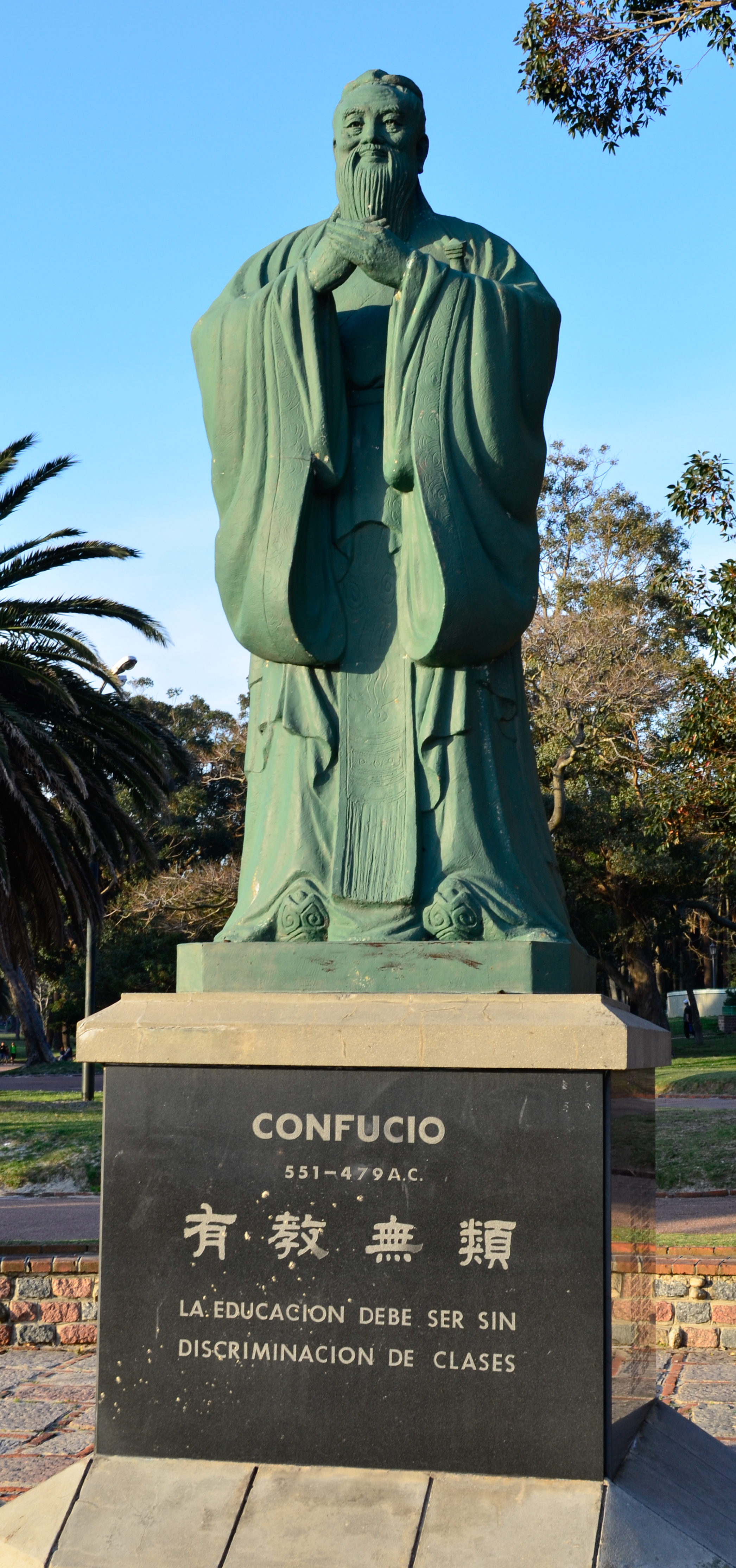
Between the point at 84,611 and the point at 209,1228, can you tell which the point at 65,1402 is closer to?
the point at 209,1228

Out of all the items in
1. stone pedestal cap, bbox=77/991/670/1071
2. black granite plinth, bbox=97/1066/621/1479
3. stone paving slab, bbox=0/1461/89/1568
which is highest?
stone pedestal cap, bbox=77/991/670/1071

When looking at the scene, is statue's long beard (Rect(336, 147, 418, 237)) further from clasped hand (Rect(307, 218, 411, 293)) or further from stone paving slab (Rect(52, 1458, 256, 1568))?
stone paving slab (Rect(52, 1458, 256, 1568))

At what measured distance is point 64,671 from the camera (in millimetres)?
14844

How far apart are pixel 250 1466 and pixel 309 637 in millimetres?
2168

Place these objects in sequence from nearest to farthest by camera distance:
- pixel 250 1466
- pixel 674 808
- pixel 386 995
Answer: pixel 250 1466
pixel 386 995
pixel 674 808

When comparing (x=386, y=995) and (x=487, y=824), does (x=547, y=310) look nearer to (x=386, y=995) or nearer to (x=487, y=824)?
(x=487, y=824)

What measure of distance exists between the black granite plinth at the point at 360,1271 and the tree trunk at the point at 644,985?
81.9 feet

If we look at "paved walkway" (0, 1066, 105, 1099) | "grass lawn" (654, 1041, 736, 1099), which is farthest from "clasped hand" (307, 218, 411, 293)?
"paved walkway" (0, 1066, 105, 1099)

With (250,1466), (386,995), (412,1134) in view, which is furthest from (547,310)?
(250,1466)

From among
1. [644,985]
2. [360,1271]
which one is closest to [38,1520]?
[360,1271]

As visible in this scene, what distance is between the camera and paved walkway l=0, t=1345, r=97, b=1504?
4.73 metres

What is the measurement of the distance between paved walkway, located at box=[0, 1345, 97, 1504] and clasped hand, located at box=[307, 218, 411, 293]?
335cm

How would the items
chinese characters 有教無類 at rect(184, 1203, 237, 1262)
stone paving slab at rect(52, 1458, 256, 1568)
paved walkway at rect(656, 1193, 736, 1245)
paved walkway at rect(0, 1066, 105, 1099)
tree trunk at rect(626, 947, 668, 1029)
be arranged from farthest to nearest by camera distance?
tree trunk at rect(626, 947, 668, 1029) → paved walkway at rect(0, 1066, 105, 1099) → paved walkway at rect(656, 1193, 736, 1245) → chinese characters 有教無類 at rect(184, 1203, 237, 1262) → stone paving slab at rect(52, 1458, 256, 1568)

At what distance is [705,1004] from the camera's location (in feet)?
139
